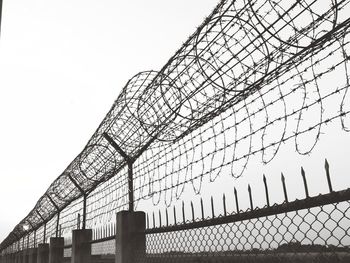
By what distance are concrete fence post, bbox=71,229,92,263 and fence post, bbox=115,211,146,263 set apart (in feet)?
6.89

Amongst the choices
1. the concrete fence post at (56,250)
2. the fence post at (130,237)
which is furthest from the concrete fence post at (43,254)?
A: the fence post at (130,237)

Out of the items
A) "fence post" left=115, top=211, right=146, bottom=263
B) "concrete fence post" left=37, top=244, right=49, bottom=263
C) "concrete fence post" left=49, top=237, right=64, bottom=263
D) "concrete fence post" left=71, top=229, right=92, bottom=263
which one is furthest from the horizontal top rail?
"concrete fence post" left=37, top=244, right=49, bottom=263

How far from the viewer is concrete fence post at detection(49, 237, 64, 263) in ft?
28.1

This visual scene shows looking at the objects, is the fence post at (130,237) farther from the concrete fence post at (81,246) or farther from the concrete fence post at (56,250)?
Result: the concrete fence post at (56,250)

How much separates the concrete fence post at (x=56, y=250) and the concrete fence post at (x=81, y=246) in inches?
92.7

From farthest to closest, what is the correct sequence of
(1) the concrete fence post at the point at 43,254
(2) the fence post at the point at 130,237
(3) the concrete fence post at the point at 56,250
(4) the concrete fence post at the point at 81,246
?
1. (1) the concrete fence post at the point at 43,254
2. (3) the concrete fence post at the point at 56,250
3. (4) the concrete fence post at the point at 81,246
4. (2) the fence post at the point at 130,237

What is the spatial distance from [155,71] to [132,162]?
1.26 meters

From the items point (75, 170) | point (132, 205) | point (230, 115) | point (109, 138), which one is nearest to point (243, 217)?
point (230, 115)

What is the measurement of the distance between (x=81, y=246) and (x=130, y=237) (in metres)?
2.51

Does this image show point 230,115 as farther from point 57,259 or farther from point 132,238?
point 57,259

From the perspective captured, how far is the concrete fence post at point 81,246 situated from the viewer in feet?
20.4

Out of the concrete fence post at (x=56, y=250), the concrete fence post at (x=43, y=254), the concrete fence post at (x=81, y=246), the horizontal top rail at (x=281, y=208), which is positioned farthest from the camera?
the concrete fence post at (x=43, y=254)

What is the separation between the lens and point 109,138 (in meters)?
4.94

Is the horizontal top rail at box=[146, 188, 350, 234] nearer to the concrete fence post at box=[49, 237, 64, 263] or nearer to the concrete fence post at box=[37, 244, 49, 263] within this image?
the concrete fence post at box=[49, 237, 64, 263]
